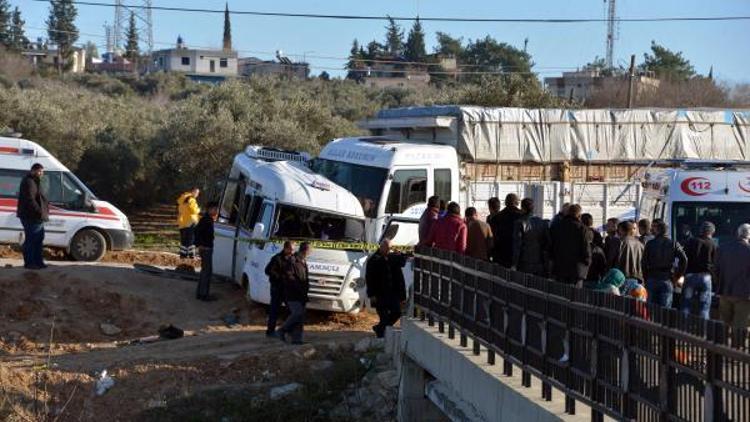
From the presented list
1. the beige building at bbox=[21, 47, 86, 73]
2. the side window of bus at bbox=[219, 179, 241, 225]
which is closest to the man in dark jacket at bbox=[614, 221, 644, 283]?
the side window of bus at bbox=[219, 179, 241, 225]

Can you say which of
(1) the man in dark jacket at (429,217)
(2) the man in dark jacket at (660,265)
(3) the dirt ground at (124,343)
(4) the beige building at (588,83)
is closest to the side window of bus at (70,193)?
(3) the dirt ground at (124,343)

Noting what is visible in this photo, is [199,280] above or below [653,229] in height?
below

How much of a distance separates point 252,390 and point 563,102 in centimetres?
3362

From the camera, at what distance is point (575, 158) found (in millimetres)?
24938

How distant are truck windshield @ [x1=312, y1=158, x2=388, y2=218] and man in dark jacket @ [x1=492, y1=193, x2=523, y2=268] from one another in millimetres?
4652

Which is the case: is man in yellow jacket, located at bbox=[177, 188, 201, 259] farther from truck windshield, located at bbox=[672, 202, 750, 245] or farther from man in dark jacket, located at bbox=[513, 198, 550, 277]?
man in dark jacket, located at bbox=[513, 198, 550, 277]

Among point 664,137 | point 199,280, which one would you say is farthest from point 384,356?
point 664,137

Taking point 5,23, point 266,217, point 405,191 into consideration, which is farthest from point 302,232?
point 5,23

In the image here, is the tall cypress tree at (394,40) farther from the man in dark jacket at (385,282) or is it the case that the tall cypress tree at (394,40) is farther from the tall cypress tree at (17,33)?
the man in dark jacket at (385,282)

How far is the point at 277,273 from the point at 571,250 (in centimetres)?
479

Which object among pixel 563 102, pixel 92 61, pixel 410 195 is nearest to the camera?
pixel 410 195

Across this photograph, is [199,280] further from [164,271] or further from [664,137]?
[664,137]

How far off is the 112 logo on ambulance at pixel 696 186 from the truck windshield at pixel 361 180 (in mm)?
4874

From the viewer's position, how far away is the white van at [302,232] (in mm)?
18984
